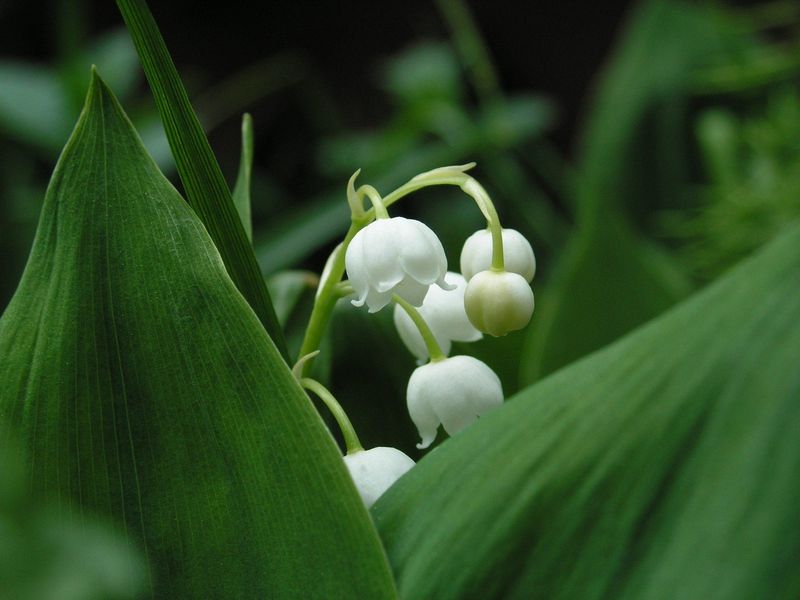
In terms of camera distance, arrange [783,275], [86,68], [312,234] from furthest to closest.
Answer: [86,68]
[312,234]
[783,275]

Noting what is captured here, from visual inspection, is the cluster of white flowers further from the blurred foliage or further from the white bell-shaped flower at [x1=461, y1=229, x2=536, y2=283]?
the blurred foliage

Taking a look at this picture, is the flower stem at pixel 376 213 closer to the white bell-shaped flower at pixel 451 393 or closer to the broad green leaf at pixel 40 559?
the white bell-shaped flower at pixel 451 393

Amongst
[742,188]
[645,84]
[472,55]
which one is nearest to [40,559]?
[742,188]

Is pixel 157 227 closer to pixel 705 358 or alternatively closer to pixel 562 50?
pixel 705 358

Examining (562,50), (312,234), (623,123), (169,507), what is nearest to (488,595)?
(169,507)

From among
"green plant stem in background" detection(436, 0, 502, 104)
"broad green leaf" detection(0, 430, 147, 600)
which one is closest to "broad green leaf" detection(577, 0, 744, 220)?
"green plant stem in background" detection(436, 0, 502, 104)

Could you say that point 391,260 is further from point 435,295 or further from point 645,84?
point 645,84
